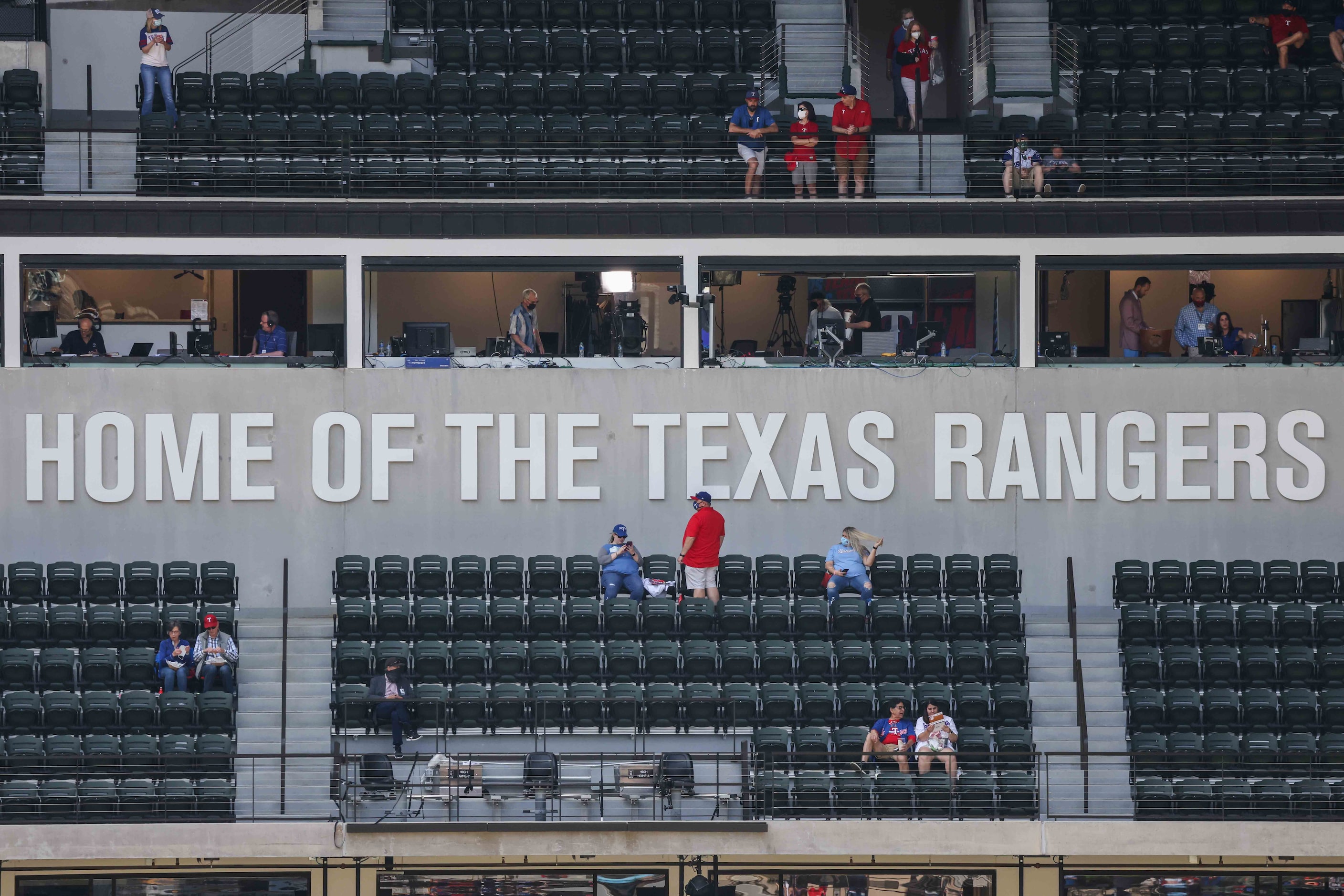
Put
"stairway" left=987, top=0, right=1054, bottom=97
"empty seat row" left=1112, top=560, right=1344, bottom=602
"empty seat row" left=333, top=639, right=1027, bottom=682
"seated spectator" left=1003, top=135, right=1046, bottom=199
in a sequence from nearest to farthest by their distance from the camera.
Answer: "empty seat row" left=333, top=639, right=1027, bottom=682 < "empty seat row" left=1112, top=560, right=1344, bottom=602 < "seated spectator" left=1003, top=135, right=1046, bottom=199 < "stairway" left=987, top=0, right=1054, bottom=97

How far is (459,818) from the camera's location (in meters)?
19.0

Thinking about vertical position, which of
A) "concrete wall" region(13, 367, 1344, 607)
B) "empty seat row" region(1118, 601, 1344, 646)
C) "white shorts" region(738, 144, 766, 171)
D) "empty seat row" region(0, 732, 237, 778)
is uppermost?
"white shorts" region(738, 144, 766, 171)

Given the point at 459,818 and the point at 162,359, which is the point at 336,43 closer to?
A: the point at 162,359

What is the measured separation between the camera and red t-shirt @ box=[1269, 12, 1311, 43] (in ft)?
90.5

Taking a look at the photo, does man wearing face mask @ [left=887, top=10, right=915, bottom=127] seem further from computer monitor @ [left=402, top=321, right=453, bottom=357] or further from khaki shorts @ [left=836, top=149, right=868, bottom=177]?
computer monitor @ [left=402, top=321, right=453, bottom=357]

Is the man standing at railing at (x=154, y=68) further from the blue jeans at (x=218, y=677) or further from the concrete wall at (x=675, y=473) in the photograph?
the blue jeans at (x=218, y=677)

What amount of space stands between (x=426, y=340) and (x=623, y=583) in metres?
4.15

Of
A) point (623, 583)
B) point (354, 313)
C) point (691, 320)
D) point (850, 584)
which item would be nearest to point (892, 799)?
point (850, 584)

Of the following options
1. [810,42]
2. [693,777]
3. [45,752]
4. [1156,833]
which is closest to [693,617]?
[693,777]

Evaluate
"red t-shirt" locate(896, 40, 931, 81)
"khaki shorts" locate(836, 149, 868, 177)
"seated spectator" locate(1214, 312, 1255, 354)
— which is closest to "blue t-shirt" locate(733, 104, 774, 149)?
"khaki shorts" locate(836, 149, 868, 177)

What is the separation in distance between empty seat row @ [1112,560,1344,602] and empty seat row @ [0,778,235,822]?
10581 millimetres

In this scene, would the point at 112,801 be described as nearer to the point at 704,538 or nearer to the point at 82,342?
the point at 704,538

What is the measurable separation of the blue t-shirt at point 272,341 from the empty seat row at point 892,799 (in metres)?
8.77

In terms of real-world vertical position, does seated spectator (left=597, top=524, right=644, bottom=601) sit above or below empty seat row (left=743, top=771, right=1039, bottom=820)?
above
